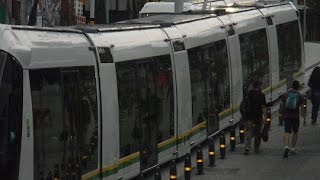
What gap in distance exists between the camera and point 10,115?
8.73 m

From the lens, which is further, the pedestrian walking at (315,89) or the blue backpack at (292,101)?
the pedestrian walking at (315,89)

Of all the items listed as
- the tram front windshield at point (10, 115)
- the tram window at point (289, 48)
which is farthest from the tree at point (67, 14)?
the tram front windshield at point (10, 115)

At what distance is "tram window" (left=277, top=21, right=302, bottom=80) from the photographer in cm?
2672

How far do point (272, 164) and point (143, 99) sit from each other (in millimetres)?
3672

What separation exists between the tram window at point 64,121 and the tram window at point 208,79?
6.21m

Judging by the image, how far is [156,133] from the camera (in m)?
14.6

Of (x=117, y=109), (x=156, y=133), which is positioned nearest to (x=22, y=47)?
(x=117, y=109)

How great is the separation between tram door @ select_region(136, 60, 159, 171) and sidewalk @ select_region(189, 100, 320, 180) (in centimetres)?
103

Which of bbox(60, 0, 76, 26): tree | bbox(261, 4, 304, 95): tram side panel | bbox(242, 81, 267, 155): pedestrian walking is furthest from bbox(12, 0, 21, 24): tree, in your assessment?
bbox(242, 81, 267, 155): pedestrian walking

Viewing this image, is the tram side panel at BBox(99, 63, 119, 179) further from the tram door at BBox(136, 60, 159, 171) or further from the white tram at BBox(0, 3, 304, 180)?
the tram door at BBox(136, 60, 159, 171)

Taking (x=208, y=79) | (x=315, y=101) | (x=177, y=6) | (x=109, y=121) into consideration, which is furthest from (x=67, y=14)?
(x=109, y=121)

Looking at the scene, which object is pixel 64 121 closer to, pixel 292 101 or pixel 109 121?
pixel 109 121

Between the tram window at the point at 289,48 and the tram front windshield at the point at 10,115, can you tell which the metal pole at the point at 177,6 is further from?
the tram front windshield at the point at 10,115

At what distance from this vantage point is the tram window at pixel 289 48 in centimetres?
2672
